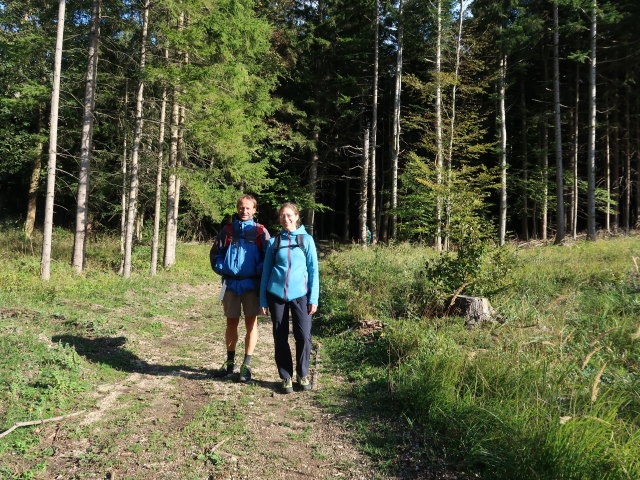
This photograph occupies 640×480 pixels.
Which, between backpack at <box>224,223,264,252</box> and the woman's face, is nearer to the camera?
the woman's face

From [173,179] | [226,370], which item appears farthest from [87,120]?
[226,370]

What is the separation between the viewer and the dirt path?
2643mm

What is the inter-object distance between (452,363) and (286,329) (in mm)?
1713

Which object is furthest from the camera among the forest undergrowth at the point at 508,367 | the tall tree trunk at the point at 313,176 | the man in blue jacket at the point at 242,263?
the tall tree trunk at the point at 313,176

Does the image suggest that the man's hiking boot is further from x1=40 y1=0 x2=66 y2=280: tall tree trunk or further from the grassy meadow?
x1=40 y1=0 x2=66 y2=280: tall tree trunk

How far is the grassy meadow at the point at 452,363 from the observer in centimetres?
252

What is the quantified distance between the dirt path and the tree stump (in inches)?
96.8

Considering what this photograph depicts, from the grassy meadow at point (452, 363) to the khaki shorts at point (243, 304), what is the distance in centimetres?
119

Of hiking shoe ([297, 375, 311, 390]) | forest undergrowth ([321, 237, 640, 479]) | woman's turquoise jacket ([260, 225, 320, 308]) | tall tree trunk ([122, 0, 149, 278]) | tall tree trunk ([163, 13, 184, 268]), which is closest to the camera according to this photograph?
forest undergrowth ([321, 237, 640, 479])

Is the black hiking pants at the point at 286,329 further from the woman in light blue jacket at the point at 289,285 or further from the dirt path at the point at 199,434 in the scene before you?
the dirt path at the point at 199,434

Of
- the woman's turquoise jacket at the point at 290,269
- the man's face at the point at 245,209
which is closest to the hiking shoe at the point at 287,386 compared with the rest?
the woman's turquoise jacket at the point at 290,269

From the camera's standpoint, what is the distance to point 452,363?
3652 mm

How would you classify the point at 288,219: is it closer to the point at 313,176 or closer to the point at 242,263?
the point at 242,263

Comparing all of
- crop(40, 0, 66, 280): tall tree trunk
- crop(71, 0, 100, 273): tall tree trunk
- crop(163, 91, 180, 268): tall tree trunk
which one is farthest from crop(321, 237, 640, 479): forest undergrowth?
crop(163, 91, 180, 268): tall tree trunk
